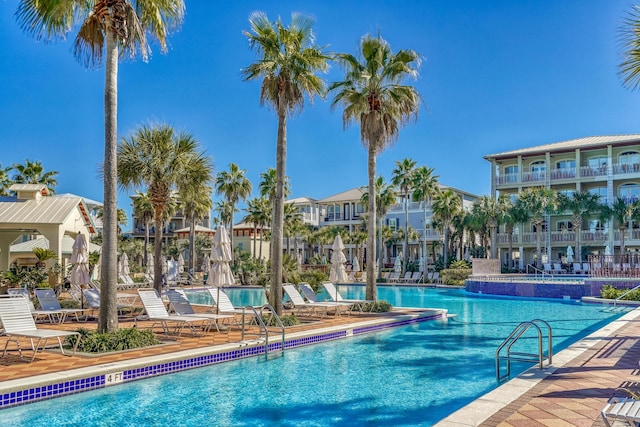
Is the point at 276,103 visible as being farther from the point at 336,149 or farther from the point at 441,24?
the point at 336,149

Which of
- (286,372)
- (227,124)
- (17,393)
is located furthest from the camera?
(227,124)

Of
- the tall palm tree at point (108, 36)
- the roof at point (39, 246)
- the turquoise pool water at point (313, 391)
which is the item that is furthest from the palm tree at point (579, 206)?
the tall palm tree at point (108, 36)

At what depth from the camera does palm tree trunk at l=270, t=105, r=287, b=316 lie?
13.5m

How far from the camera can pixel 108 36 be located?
32.7 ft

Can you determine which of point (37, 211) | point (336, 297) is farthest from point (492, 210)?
point (37, 211)

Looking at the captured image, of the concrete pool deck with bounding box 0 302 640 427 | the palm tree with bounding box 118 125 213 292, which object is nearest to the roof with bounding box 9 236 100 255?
the palm tree with bounding box 118 125 213 292

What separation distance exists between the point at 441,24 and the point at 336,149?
17.1 metres

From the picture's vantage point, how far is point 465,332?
13953 millimetres

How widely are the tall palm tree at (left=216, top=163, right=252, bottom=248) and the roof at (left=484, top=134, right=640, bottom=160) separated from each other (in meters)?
21.1

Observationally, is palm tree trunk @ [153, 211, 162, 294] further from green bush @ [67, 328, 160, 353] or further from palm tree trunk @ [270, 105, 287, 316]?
green bush @ [67, 328, 160, 353]

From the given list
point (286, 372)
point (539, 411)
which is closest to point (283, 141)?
point (286, 372)

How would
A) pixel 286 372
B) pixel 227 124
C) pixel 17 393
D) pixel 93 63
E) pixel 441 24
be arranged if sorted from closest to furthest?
pixel 17 393
pixel 286 372
pixel 93 63
pixel 441 24
pixel 227 124

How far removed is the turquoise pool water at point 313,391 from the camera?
6.81 meters

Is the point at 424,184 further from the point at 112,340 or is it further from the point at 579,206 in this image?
the point at 112,340
